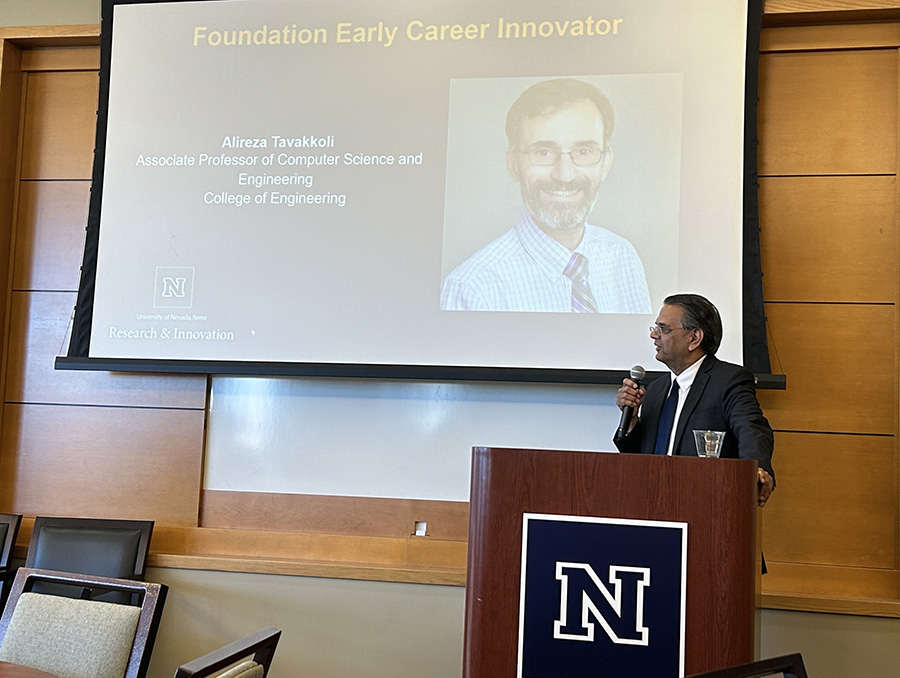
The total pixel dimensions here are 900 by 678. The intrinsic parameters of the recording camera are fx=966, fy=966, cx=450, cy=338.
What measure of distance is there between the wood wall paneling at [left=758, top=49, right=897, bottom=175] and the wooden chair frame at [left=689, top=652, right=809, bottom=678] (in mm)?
2721

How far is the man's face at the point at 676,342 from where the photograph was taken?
3.31m

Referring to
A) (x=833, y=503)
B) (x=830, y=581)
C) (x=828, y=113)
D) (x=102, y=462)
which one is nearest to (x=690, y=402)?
(x=833, y=503)

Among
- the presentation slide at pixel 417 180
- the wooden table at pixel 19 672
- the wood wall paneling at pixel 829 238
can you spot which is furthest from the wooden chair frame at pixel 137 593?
the wood wall paneling at pixel 829 238

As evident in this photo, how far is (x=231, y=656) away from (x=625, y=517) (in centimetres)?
104

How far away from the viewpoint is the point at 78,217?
15.0ft

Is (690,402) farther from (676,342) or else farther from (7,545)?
(7,545)

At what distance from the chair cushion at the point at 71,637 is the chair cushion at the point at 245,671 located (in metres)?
0.66

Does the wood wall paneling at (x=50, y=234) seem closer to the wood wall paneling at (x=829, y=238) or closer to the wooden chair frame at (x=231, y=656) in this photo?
the wooden chair frame at (x=231, y=656)

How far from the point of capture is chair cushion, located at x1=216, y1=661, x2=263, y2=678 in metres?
1.88

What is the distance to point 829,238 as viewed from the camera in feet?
13.1

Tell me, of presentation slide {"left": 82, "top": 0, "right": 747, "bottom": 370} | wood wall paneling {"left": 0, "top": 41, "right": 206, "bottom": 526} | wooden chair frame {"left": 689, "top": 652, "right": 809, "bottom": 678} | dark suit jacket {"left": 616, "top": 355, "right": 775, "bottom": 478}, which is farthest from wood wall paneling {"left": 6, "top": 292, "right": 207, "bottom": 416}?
wooden chair frame {"left": 689, "top": 652, "right": 809, "bottom": 678}

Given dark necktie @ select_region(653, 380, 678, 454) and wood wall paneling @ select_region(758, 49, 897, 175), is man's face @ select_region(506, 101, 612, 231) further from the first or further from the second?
dark necktie @ select_region(653, 380, 678, 454)

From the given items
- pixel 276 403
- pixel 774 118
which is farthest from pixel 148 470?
pixel 774 118

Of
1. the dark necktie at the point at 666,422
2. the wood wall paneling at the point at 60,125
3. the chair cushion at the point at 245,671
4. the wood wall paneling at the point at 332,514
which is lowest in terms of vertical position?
the chair cushion at the point at 245,671
